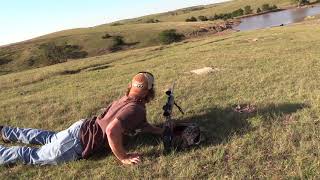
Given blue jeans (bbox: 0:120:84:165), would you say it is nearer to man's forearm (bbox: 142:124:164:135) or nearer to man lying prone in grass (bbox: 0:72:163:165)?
man lying prone in grass (bbox: 0:72:163:165)

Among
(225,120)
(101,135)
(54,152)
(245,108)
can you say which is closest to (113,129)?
(101,135)

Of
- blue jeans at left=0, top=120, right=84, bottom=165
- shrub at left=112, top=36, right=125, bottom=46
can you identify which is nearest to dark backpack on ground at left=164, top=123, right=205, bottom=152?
blue jeans at left=0, top=120, right=84, bottom=165

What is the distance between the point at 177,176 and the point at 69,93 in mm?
10730

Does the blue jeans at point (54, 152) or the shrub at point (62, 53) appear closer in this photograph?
the blue jeans at point (54, 152)

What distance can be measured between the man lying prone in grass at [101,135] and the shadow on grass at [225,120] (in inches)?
23.0

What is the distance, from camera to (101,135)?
827cm

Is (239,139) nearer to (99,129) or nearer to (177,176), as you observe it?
(177,176)

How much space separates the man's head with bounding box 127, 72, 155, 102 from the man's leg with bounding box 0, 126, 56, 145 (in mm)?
2413

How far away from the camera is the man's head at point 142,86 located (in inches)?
312

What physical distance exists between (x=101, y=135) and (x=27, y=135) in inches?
84.8

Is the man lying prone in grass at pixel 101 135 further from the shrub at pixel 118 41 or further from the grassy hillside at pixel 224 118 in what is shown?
the shrub at pixel 118 41

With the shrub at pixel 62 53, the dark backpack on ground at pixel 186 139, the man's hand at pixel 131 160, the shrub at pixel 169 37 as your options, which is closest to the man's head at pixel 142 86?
the dark backpack on ground at pixel 186 139

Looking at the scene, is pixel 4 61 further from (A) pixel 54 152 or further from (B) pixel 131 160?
(B) pixel 131 160

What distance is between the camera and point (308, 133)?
841 centimetres
